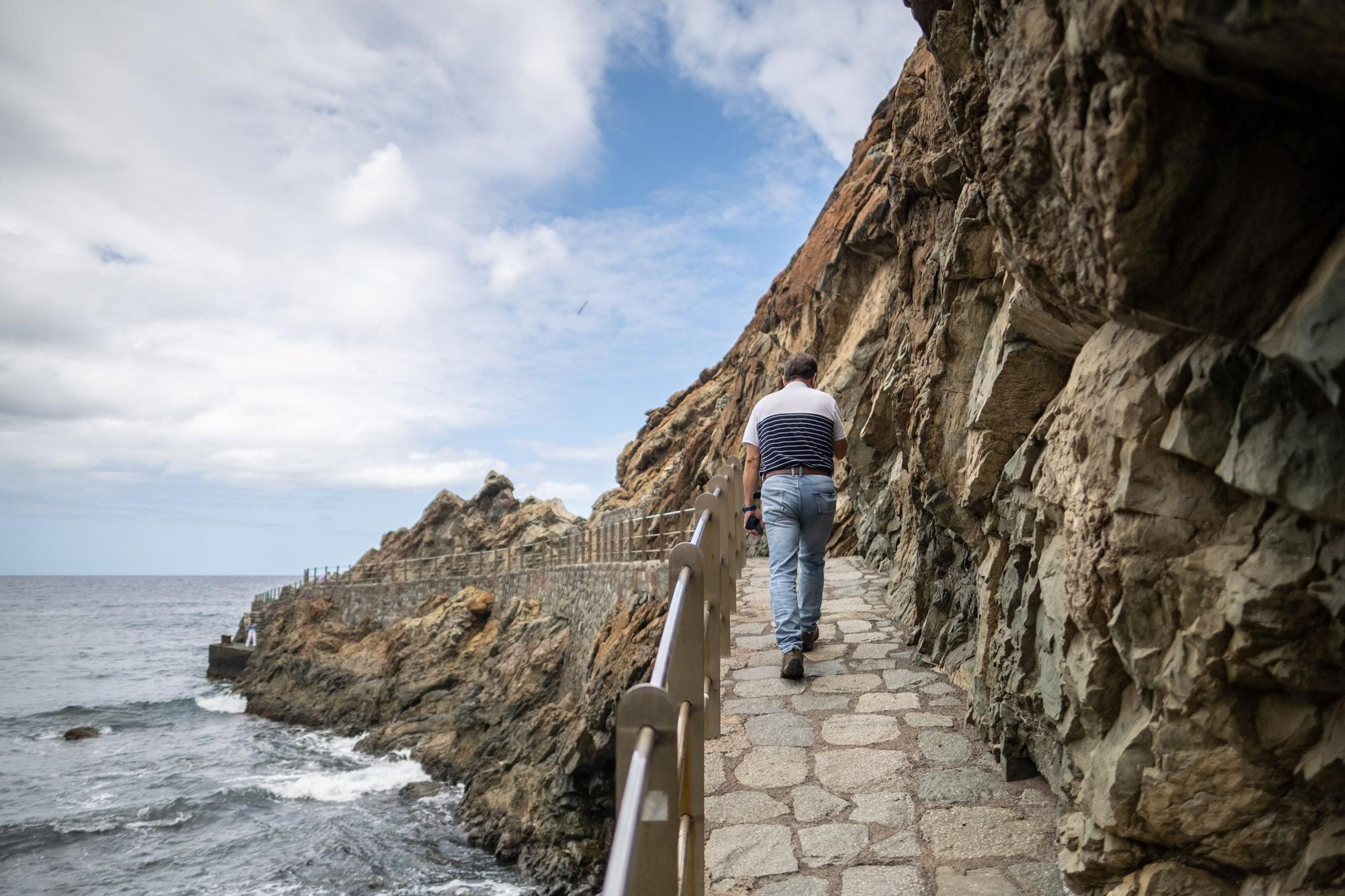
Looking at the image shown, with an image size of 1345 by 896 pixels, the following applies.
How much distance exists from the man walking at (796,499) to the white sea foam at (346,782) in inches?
531

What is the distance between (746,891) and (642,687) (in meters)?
2.05

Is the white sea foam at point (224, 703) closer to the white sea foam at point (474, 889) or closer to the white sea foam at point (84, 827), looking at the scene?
the white sea foam at point (84, 827)

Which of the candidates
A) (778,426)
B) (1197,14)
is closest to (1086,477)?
(1197,14)

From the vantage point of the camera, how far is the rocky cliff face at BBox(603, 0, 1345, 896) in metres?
1.78

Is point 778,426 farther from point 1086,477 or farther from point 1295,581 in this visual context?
point 1295,581

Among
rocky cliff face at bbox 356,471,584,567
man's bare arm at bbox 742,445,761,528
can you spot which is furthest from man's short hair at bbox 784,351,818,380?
rocky cliff face at bbox 356,471,584,567

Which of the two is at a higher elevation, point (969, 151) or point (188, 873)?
point (969, 151)

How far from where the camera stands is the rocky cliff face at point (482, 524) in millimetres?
35406

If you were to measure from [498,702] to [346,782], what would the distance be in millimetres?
4157

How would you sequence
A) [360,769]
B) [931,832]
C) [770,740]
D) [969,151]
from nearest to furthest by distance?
[969,151]
[931,832]
[770,740]
[360,769]

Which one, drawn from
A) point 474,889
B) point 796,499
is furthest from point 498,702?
point 796,499

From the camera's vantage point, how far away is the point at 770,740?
498 centimetres

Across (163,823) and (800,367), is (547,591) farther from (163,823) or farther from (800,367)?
(800,367)

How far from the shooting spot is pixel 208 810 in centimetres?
1761
